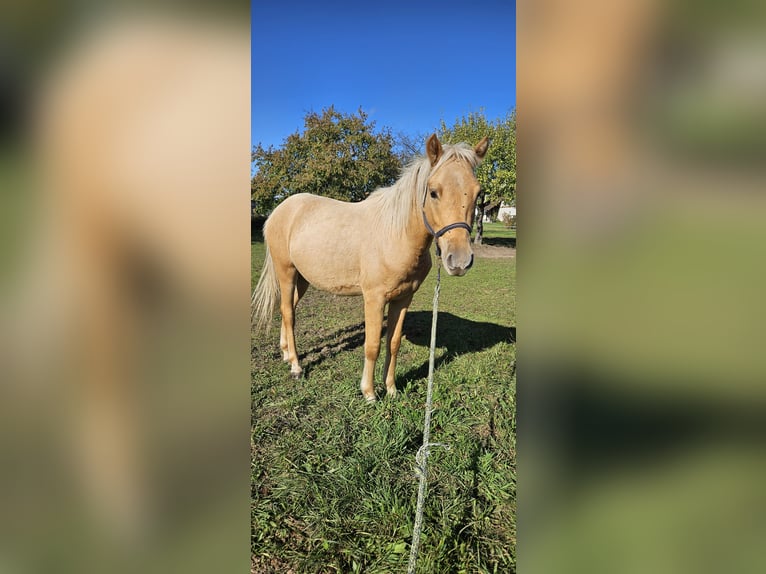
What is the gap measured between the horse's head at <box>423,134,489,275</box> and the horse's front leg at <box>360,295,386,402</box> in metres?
1.33

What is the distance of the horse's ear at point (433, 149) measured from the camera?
222 centimetres

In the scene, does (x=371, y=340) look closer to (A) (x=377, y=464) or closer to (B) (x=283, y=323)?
(A) (x=377, y=464)

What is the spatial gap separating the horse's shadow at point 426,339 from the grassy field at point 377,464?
0.04 metres

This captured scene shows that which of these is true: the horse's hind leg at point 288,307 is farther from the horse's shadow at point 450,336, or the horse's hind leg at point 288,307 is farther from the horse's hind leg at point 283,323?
the horse's shadow at point 450,336

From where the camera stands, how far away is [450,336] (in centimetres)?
575
